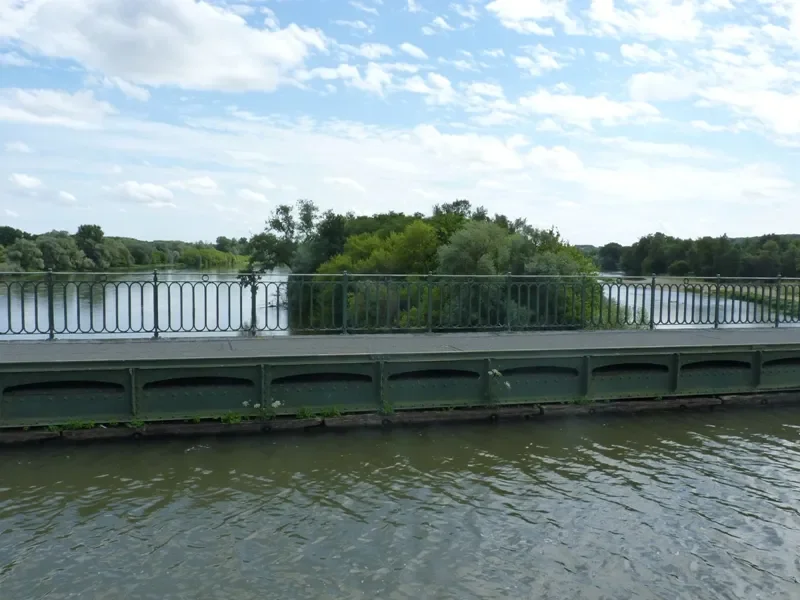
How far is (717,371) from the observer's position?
10.7 m

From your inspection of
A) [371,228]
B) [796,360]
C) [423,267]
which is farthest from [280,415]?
[371,228]

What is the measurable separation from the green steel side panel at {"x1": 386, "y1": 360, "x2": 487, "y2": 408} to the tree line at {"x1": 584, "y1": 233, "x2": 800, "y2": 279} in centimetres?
2829

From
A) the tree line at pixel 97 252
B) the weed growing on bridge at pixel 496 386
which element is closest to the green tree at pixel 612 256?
the tree line at pixel 97 252

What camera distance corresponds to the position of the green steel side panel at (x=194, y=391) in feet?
27.3

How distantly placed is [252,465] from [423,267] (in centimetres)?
3798

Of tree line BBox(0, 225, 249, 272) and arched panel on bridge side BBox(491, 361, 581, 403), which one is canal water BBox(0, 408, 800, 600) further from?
tree line BBox(0, 225, 249, 272)

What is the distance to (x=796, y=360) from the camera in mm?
11242

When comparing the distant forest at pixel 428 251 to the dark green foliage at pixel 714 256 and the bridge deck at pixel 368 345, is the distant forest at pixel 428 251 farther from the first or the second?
the bridge deck at pixel 368 345

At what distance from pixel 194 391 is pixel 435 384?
3121 mm

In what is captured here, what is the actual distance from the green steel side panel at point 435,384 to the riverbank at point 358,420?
20cm

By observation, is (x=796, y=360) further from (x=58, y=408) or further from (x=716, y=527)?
(x=58, y=408)

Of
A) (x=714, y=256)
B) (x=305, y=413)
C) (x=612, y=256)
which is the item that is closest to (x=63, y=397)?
(x=305, y=413)

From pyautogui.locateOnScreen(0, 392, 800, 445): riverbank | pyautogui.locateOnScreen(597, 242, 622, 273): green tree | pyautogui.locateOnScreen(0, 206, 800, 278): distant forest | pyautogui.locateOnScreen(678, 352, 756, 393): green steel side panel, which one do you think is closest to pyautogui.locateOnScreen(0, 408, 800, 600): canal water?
pyautogui.locateOnScreen(0, 392, 800, 445): riverbank

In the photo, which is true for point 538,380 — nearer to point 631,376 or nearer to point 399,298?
point 631,376
